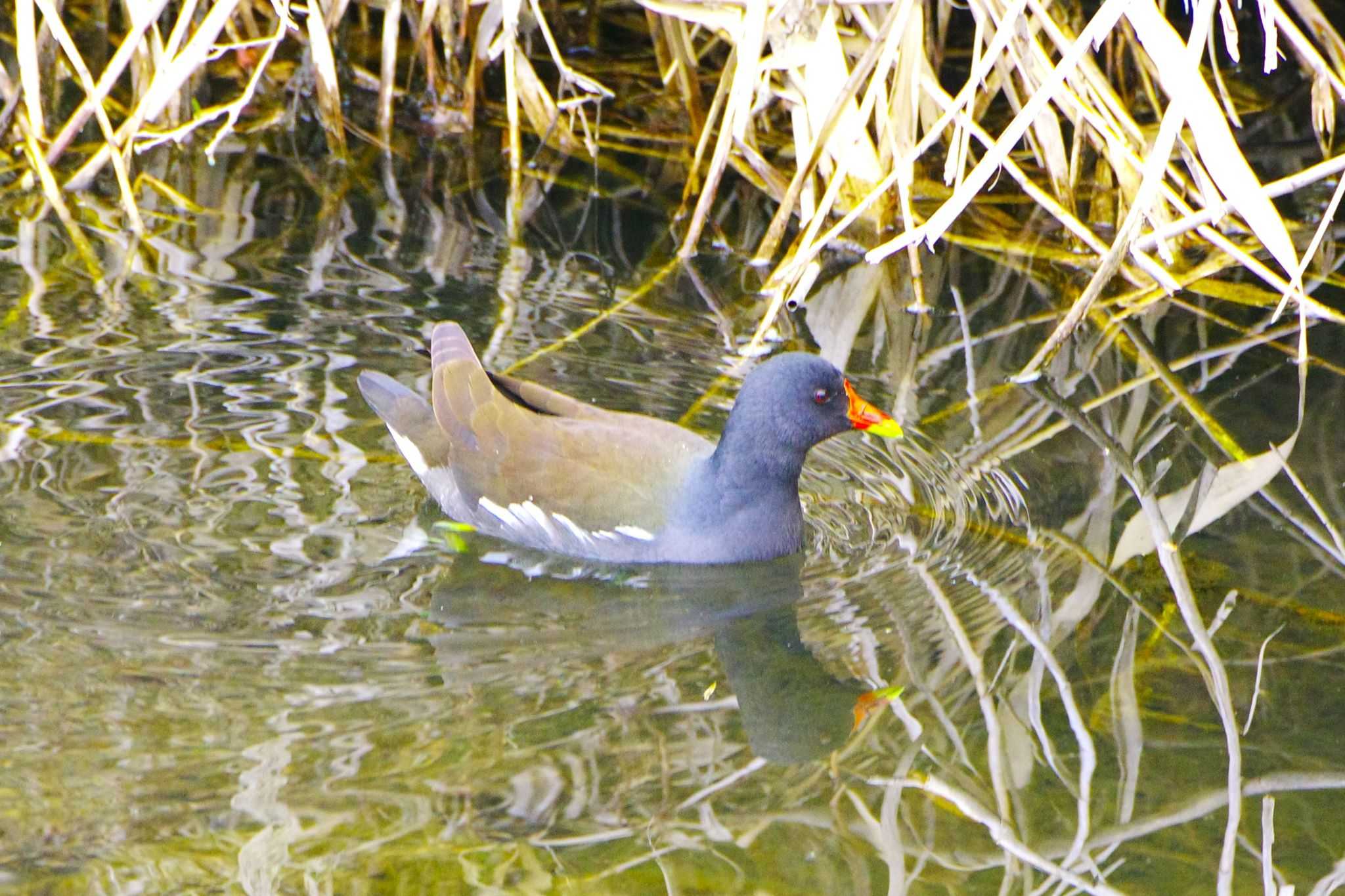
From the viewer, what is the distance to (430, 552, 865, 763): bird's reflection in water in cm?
292

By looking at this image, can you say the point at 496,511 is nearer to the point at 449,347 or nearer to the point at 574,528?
the point at 574,528

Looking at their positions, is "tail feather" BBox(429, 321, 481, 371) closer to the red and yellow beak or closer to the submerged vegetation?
the submerged vegetation

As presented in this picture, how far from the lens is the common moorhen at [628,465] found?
3318 millimetres

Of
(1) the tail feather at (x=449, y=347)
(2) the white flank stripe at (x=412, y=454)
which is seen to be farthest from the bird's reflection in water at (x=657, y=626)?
(1) the tail feather at (x=449, y=347)

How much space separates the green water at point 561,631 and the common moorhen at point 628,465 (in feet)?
0.22

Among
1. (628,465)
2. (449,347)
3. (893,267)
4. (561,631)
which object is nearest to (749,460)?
(628,465)

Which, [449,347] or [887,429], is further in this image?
[449,347]

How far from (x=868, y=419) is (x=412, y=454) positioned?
984mm

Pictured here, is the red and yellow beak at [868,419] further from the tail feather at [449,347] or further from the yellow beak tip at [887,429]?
the tail feather at [449,347]

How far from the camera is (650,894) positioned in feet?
7.98

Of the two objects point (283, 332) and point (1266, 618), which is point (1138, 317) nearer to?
point (1266, 618)

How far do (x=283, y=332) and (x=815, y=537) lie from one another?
1475 millimetres

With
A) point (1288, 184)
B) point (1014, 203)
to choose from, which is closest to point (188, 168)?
point (1014, 203)

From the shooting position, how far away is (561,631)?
310 centimetres
